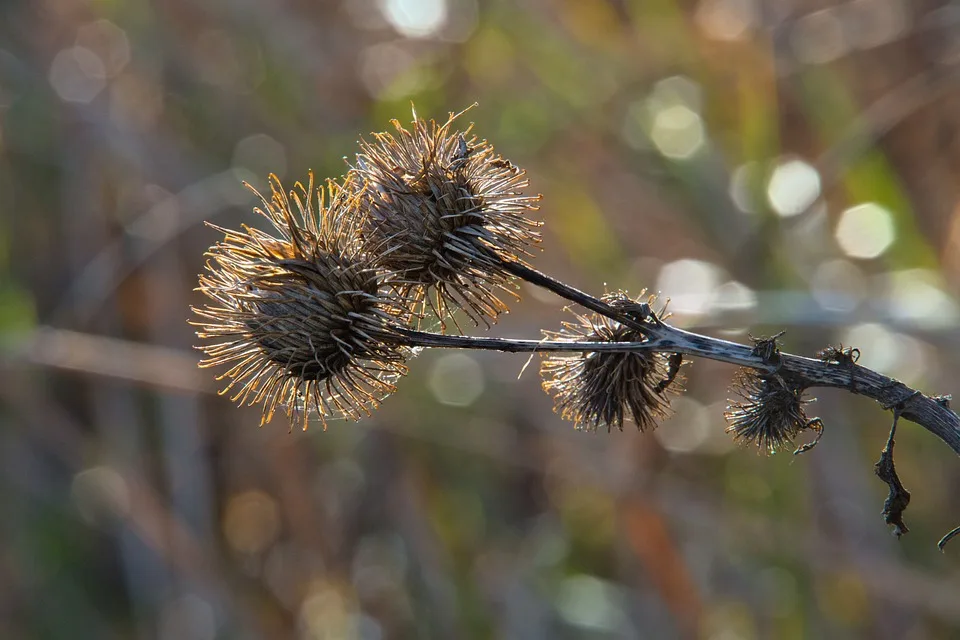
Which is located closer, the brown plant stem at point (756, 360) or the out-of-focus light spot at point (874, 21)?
the brown plant stem at point (756, 360)

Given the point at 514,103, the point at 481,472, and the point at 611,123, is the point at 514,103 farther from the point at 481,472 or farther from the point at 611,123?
the point at 481,472

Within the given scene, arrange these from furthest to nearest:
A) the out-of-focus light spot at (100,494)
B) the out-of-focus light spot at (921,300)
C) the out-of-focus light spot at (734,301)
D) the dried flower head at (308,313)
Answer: the out-of-focus light spot at (100,494) → the out-of-focus light spot at (734,301) → the out-of-focus light spot at (921,300) → the dried flower head at (308,313)

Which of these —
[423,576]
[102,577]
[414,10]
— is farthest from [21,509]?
[414,10]

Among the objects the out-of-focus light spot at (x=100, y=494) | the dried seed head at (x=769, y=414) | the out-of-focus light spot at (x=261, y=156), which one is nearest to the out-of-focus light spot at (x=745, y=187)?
the out-of-focus light spot at (x=261, y=156)

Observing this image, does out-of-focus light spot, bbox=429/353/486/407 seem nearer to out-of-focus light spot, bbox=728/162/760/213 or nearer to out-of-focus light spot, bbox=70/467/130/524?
out-of-focus light spot, bbox=728/162/760/213

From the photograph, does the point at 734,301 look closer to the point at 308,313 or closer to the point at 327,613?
the point at 308,313

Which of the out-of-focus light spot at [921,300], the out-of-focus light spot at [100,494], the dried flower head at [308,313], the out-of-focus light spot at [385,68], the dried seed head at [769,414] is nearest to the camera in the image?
the dried seed head at [769,414]

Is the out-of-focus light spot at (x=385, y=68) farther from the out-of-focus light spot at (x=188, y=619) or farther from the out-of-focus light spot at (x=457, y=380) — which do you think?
the out-of-focus light spot at (x=188, y=619)
